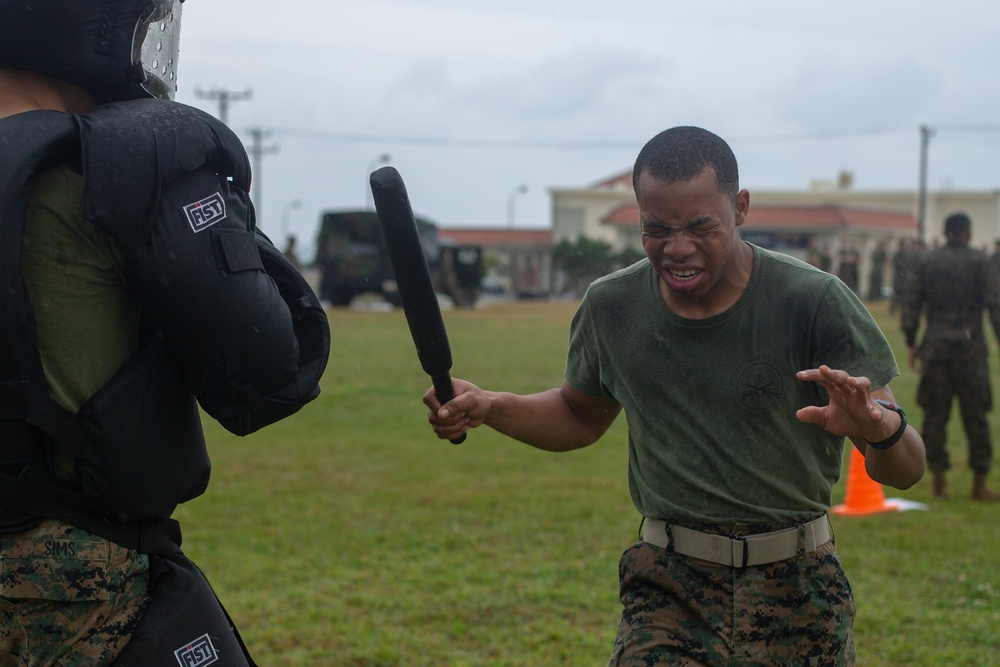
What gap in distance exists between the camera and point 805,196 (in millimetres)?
65125

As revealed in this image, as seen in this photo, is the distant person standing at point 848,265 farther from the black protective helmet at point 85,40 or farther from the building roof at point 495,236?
the black protective helmet at point 85,40

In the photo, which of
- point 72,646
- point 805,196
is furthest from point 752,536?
point 805,196

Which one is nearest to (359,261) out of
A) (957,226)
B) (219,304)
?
(957,226)

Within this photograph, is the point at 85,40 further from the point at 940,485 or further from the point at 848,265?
the point at 848,265

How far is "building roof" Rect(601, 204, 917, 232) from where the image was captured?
53.8 metres

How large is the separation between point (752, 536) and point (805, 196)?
Answer: 64794 millimetres

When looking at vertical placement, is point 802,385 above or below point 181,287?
below

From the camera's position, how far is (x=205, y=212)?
225 centimetres

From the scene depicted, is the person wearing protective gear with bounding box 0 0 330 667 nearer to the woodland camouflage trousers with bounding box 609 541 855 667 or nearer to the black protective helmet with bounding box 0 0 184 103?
the black protective helmet with bounding box 0 0 184 103

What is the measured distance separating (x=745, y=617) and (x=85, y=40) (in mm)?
2037

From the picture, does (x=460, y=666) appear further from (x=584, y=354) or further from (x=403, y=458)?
(x=403, y=458)

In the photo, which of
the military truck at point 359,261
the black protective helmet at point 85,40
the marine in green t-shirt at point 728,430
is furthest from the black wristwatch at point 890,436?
Result: the military truck at point 359,261

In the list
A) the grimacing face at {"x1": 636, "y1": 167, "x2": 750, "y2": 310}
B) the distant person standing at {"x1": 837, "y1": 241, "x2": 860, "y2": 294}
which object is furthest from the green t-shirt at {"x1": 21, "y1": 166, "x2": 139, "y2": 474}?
the distant person standing at {"x1": 837, "y1": 241, "x2": 860, "y2": 294}

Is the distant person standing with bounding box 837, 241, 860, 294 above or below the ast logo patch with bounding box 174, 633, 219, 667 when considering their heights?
below
